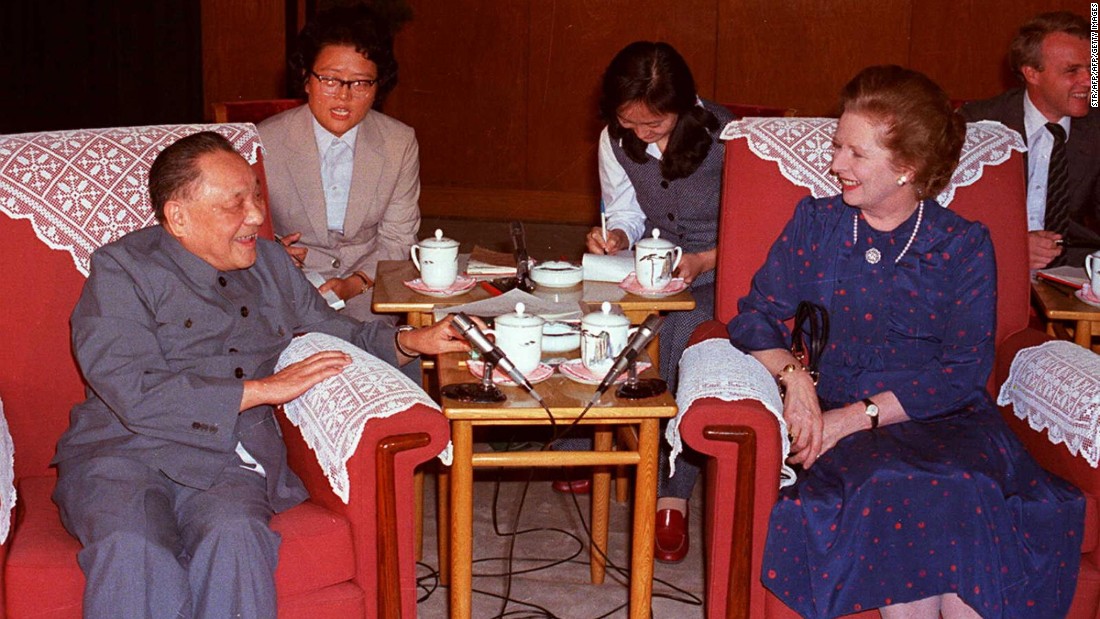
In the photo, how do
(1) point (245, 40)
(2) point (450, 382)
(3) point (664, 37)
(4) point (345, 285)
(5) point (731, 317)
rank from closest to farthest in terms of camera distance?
(2) point (450, 382), (5) point (731, 317), (4) point (345, 285), (1) point (245, 40), (3) point (664, 37)

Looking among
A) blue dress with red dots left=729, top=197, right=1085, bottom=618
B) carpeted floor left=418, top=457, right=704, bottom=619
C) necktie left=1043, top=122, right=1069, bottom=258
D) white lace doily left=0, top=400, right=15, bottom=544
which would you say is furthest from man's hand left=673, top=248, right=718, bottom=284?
white lace doily left=0, top=400, right=15, bottom=544

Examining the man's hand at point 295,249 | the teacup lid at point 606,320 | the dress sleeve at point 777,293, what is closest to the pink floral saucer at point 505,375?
the teacup lid at point 606,320

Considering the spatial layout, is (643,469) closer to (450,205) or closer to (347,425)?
(347,425)

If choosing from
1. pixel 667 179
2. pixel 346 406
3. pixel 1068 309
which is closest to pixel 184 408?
pixel 346 406

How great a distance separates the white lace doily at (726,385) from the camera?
96.1 inches

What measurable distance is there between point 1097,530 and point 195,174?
1.86 m

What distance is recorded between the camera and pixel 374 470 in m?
2.30

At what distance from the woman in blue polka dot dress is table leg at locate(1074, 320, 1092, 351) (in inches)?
20.5

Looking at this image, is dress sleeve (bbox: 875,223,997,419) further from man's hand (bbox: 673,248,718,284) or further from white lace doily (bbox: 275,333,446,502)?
white lace doily (bbox: 275,333,446,502)

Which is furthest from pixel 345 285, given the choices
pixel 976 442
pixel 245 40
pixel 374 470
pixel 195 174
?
pixel 245 40

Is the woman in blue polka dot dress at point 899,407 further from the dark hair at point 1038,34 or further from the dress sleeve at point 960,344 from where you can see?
the dark hair at point 1038,34

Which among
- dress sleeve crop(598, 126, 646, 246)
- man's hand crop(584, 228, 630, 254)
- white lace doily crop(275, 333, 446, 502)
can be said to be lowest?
white lace doily crop(275, 333, 446, 502)

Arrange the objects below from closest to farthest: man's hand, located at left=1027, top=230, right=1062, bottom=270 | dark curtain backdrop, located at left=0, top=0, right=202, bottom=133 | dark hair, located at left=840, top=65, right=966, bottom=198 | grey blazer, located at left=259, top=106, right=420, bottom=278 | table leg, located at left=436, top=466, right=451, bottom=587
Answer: dark hair, located at left=840, top=65, right=966, bottom=198 → table leg, located at left=436, top=466, right=451, bottom=587 → man's hand, located at left=1027, top=230, right=1062, bottom=270 → grey blazer, located at left=259, top=106, right=420, bottom=278 → dark curtain backdrop, located at left=0, top=0, right=202, bottom=133

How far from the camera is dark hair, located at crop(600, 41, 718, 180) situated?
131 inches
